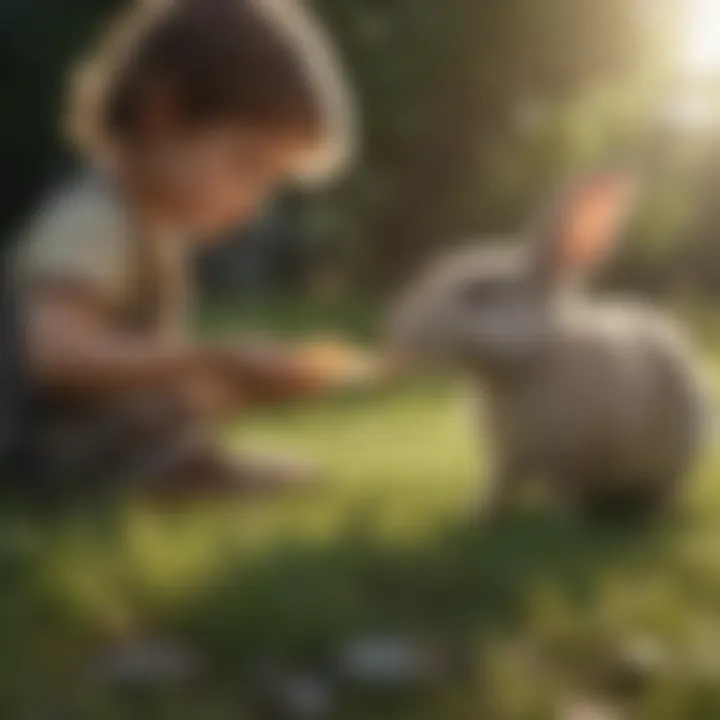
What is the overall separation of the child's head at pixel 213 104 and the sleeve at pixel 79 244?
0.05ft

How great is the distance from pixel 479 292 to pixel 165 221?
10 cm

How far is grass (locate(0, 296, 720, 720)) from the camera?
1.09ft

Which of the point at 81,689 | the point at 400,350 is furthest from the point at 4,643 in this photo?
the point at 400,350

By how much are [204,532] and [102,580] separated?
0.13 ft

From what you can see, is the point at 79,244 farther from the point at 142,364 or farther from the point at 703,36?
the point at 703,36

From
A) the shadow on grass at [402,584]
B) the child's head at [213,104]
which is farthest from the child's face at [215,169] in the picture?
the shadow on grass at [402,584]

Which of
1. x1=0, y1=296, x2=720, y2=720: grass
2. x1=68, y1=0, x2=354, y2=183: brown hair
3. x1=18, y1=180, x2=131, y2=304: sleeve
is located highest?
x1=68, y1=0, x2=354, y2=183: brown hair

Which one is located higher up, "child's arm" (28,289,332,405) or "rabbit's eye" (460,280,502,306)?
"rabbit's eye" (460,280,502,306)

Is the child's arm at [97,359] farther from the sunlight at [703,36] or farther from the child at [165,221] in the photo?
the sunlight at [703,36]

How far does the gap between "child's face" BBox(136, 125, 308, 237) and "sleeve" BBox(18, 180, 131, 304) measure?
Result: 2 cm

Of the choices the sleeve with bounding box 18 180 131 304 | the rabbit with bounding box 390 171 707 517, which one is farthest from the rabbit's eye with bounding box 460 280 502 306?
the sleeve with bounding box 18 180 131 304

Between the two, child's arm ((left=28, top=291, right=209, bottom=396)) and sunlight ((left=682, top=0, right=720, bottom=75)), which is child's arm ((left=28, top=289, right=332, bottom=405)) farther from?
sunlight ((left=682, top=0, right=720, bottom=75))

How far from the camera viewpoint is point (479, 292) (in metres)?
0.44

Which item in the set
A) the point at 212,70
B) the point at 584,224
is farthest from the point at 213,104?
the point at 584,224
